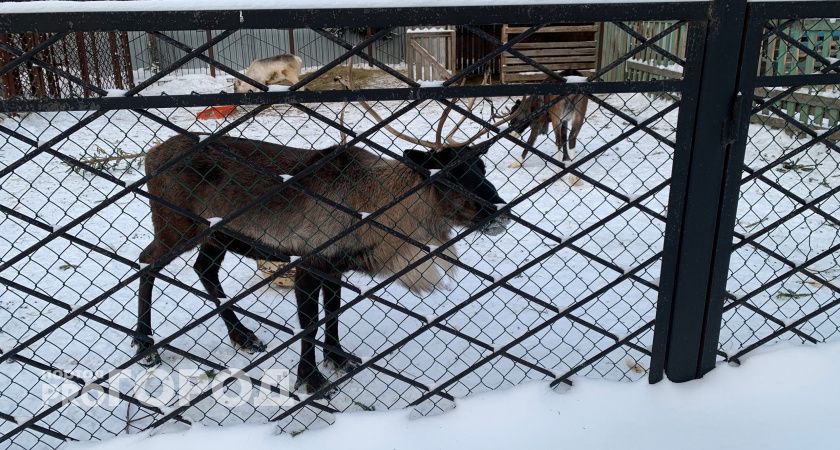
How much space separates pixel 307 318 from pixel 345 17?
1809mm

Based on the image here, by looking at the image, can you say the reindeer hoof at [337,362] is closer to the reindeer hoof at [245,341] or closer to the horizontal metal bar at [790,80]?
the reindeer hoof at [245,341]

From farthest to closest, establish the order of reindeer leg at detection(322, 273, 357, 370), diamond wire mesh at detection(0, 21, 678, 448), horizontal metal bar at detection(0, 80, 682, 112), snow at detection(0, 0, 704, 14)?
reindeer leg at detection(322, 273, 357, 370) < diamond wire mesh at detection(0, 21, 678, 448) < horizontal metal bar at detection(0, 80, 682, 112) < snow at detection(0, 0, 704, 14)

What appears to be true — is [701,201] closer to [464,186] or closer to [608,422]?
[608,422]

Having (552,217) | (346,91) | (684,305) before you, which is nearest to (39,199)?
(552,217)

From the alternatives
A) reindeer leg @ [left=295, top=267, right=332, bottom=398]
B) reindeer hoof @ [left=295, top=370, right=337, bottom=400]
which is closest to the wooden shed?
reindeer leg @ [left=295, top=267, right=332, bottom=398]

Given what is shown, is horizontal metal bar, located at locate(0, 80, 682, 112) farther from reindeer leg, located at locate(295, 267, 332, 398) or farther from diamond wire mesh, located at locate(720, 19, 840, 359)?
reindeer leg, located at locate(295, 267, 332, 398)

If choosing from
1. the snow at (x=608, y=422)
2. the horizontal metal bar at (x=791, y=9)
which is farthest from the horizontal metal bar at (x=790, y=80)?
the snow at (x=608, y=422)

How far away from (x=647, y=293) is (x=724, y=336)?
715 millimetres

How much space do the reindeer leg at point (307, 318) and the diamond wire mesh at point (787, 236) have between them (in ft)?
6.45

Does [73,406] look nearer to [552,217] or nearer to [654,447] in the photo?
[654,447]

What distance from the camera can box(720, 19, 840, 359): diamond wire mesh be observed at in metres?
2.55

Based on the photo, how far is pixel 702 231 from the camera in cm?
237

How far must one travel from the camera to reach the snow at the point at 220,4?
1.85 meters

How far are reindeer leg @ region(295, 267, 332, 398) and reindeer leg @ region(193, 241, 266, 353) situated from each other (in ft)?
1.51
